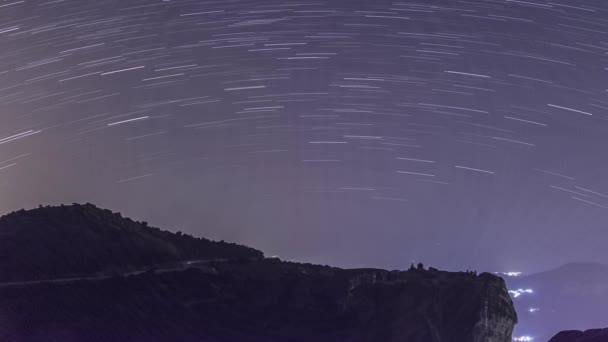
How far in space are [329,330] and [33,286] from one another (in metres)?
14.4

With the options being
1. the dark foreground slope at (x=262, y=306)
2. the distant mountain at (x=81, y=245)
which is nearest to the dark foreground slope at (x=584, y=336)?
the dark foreground slope at (x=262, y=306)

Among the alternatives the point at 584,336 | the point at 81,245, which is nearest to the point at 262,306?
the point at 81,245

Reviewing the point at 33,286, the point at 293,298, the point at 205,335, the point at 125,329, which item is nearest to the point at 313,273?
the point at 293,298

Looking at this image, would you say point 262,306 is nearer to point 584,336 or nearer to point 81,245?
point 81,245

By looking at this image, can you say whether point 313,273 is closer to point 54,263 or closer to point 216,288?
point 216,288

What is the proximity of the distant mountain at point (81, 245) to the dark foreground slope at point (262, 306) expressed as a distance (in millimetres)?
996

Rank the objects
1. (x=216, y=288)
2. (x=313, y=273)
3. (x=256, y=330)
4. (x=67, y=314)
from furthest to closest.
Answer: (x=313, y=273), (x=216, y=288), (x=256, y=330), (x=67, y=314)

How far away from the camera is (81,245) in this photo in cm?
3722

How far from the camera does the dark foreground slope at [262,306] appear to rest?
32.3 metres

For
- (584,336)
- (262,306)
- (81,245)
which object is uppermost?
(81,245)

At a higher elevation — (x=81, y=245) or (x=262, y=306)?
(x=81, y=245)

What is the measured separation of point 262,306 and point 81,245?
9.83 metres

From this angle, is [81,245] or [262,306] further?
[262,306]

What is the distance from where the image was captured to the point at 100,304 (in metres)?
33.8
